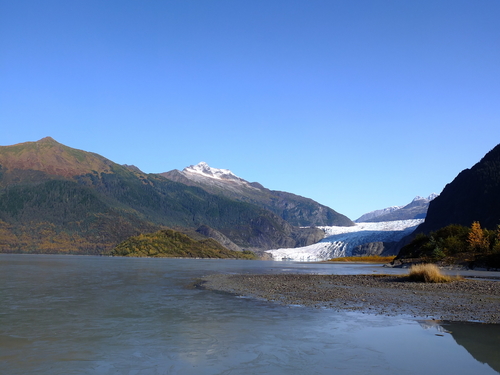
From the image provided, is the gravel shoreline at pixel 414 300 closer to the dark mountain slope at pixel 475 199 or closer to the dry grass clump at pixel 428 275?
the dry grass clump at pixel 428 275

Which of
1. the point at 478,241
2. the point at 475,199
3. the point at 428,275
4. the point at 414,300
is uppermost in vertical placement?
the point at 475,199

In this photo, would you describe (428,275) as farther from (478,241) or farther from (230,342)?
(478,241)

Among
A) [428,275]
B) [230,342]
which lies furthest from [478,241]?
[230,342]

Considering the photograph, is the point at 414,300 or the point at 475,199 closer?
the point at 414,300

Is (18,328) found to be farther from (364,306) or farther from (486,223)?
(486,223)

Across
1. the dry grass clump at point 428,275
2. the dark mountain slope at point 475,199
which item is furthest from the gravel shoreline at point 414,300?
the dark mountain slope at point 475,199

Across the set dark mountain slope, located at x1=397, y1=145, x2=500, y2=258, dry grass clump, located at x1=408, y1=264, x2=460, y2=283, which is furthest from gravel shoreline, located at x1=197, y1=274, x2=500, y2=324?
dark mountain slope, located at x1=397, y1=145, x2=500, y2=258

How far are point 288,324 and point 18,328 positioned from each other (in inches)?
410

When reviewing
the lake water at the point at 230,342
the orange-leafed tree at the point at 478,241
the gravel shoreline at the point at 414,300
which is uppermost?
the orange-leafed tree at the point at 478,241

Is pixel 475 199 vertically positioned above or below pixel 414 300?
above

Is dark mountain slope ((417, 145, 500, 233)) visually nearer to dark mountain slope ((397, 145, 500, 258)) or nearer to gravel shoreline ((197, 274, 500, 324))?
dark mountain slope ((397, 145, 500, 258))

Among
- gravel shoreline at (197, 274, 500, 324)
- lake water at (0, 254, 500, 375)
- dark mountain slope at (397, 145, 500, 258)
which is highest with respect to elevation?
dark mountain slope at (397, 145, 500, 258)

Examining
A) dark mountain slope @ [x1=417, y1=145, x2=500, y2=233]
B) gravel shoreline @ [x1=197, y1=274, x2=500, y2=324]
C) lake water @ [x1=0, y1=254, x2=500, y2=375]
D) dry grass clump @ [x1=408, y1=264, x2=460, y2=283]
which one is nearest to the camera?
lake water @ [x1=0, y1=254, x2=500, y2=375]

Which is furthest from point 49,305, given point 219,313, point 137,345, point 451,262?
point 451,262
